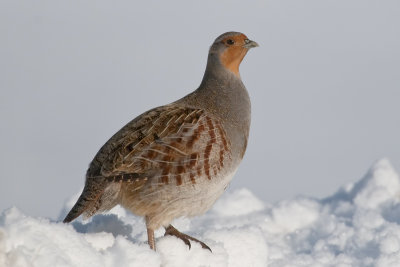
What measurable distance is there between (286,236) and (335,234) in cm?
51

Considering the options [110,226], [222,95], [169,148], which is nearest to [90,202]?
[110,226]

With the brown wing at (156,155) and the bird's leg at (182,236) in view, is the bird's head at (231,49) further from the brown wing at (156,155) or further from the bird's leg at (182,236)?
the bird's leg at (182,236)

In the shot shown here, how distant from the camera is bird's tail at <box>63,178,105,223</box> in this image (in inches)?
180

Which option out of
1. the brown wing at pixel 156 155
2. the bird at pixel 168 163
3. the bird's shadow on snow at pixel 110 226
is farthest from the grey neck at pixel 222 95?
the bird's shadow on snow at pixel 110 226

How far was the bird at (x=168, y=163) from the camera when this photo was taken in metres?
4.58

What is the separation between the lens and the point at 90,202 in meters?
4.57

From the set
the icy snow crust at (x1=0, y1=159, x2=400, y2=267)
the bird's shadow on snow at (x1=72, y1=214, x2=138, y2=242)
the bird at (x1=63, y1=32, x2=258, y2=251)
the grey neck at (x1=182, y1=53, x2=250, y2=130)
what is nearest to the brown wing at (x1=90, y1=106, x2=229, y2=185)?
the bird at (x1=63, y1=32, x2=258, y2=251)

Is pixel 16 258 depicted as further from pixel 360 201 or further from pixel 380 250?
pixel 360 201

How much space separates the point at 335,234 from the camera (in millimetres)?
6832

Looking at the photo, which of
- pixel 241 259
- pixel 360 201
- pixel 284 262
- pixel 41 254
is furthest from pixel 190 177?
pixel 360 201

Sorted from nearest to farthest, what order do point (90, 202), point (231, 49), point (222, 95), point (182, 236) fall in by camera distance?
point (90, 202), point (182, 236), point (222, 95), point (231, 49)

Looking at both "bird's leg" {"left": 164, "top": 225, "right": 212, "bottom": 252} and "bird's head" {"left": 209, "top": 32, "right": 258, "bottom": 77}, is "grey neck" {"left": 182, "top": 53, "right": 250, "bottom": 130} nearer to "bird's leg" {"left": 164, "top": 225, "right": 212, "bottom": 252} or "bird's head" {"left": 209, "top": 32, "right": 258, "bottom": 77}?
"bird's head" {"left": 209, "top": 32, "right": 258, "bottom": 77}

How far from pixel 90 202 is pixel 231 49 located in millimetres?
1652

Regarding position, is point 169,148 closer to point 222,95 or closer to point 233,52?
point 222,95
